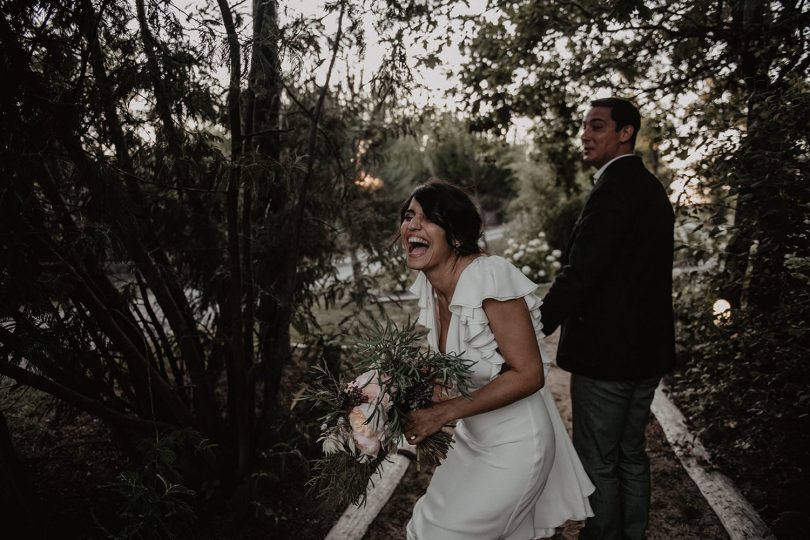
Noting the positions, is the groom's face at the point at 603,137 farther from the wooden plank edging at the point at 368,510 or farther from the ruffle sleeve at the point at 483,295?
→ the wooden plank edging at the point at 368,510

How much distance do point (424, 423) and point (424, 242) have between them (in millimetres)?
722

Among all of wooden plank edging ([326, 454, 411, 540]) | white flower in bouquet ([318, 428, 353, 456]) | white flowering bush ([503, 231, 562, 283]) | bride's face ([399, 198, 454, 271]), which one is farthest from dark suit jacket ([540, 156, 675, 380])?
white flowering bush ([503, 231, 562, 283])

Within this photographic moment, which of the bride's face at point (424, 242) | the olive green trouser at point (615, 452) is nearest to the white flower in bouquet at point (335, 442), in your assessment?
the bride's face at point (424, 242)

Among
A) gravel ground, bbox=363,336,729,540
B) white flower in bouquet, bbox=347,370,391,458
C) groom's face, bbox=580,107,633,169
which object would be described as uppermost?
groom's face, bbox=580,107,633,169

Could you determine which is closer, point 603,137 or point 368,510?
point 603,137

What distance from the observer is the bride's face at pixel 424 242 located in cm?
195

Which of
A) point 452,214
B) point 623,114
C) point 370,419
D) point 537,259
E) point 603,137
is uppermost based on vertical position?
point 623,114

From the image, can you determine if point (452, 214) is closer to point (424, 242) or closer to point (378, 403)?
point (424, 242)

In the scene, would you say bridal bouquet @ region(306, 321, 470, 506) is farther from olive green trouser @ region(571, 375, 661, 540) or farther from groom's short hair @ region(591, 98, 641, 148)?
groom's short hair @ region(591, 98, 641, 148)

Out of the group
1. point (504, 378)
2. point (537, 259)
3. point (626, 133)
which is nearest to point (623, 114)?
point (626, 133)

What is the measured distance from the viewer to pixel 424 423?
170cm

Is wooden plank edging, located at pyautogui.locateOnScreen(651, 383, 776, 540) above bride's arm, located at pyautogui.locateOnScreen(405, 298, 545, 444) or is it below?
below

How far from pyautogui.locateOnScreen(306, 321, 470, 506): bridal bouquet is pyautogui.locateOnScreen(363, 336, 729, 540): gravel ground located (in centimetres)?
145

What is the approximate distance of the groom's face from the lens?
2518 mm
